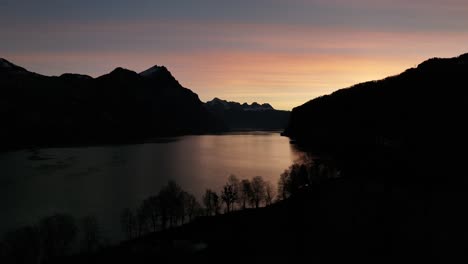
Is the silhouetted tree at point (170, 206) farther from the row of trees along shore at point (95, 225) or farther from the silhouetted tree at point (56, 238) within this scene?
the silhouetted tree at point (56, 238)

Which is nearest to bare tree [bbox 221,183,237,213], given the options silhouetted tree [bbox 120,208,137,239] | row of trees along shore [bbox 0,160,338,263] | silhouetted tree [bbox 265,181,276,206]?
row of trees along shore [bbox 0,160,338,263]

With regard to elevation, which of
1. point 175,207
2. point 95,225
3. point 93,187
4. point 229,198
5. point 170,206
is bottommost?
point 93,187

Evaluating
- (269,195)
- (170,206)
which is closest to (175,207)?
(170,206)

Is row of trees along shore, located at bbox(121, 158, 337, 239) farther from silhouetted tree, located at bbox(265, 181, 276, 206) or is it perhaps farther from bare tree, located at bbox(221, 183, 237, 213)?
silhouetted tree, located at bbox(265, 181, 276, 206)

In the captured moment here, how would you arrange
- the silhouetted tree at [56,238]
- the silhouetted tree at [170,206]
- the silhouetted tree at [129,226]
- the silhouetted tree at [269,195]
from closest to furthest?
the silhouetted tree at [56,238] < the silhouetted tree at [129,226] < the silhouetted tree at [170,206] < the silhouetted tree at [269,195]

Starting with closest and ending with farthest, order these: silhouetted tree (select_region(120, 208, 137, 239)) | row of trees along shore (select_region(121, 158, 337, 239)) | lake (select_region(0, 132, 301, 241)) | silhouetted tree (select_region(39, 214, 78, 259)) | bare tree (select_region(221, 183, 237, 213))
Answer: silhouetted tree (select_region(39, 214, 78, 259)), silhouetted tree (select_region(120, 208, 137, 239)), row of trees along shore (select_region(121, 158, 337, 239)), bare tree (select_region(221, 183, 237, 213)), lake (select_region(0, 132, 301, 241))

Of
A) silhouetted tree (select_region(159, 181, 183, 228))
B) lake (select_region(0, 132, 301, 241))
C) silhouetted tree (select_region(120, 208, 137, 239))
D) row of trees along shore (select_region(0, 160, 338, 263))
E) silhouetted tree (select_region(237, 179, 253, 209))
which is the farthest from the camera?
lake (select_region(0, 132, 301, 241))

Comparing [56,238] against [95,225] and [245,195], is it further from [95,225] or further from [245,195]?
[245,195]

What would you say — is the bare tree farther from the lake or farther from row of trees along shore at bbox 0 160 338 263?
the lake

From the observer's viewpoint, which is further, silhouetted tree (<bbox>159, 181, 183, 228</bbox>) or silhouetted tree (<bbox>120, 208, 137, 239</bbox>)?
silhouetted tree (<bbox>159, 181, 183, 228</bbox>)

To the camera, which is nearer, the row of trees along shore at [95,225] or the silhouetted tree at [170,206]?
the row of trees along shore at [95,225]

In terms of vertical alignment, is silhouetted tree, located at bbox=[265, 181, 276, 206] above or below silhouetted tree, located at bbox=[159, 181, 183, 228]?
below

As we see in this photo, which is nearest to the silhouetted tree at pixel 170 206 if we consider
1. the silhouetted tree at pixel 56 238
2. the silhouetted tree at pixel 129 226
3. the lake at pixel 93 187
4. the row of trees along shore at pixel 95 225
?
the row of trees along shore at pixel 95 225

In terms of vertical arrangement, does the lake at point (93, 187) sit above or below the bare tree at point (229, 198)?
below
